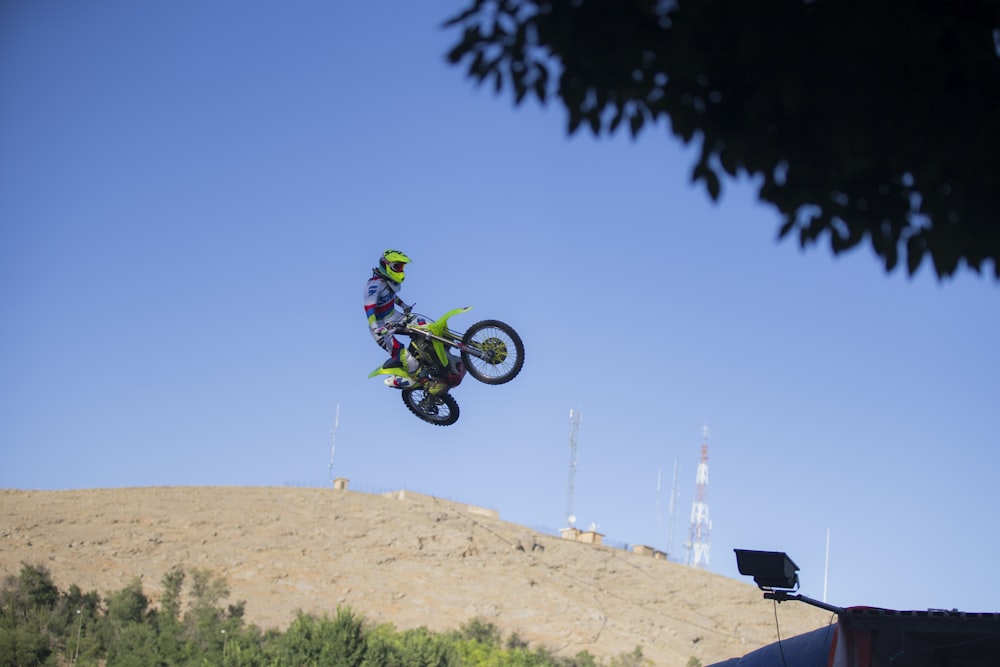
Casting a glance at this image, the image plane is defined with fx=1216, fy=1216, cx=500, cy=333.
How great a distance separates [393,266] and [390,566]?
95668mm

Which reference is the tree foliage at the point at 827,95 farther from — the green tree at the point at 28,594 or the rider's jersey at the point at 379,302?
the green tree at the point at 28,594

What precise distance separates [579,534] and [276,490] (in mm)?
32762

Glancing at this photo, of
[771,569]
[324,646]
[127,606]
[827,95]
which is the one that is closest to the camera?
[827,95]

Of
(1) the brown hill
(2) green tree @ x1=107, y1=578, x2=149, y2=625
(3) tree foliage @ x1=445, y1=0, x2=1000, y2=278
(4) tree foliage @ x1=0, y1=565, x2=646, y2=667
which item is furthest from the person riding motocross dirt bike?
(1) the brown hill

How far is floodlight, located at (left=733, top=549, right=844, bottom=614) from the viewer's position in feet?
47.6

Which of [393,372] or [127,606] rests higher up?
[393,372]

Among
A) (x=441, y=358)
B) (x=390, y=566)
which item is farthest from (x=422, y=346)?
(x=390, y=566)

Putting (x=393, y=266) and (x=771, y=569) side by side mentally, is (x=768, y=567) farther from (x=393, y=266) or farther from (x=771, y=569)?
(x=393, y=266)

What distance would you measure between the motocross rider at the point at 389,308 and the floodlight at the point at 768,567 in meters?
4.65

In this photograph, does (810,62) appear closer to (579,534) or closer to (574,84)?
(574,84)

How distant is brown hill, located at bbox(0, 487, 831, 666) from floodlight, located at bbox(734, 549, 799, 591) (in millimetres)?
78747

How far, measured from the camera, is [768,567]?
575 inches

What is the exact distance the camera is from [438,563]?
110125mm

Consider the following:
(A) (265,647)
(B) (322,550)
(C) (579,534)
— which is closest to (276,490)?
(B) (322,550)
